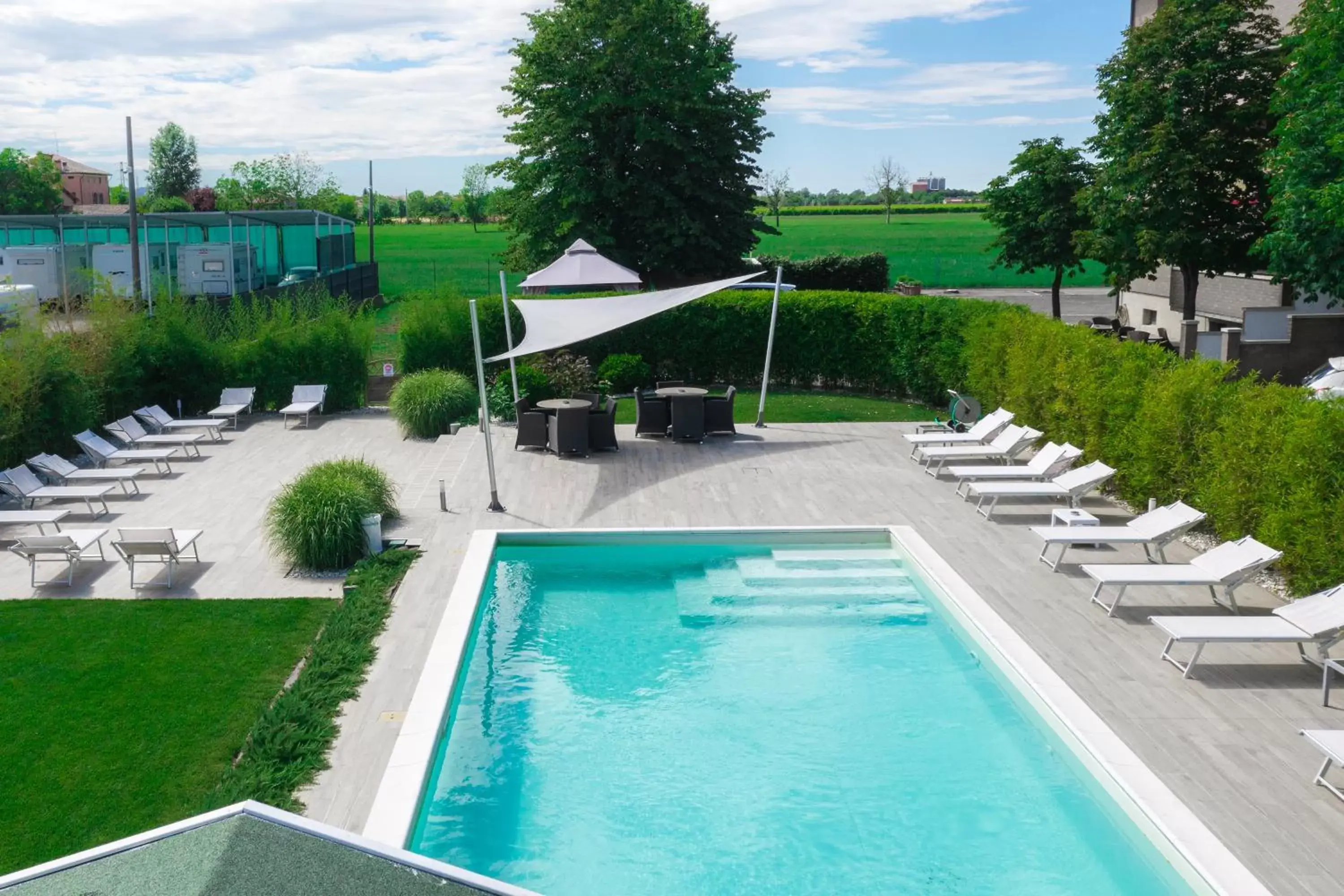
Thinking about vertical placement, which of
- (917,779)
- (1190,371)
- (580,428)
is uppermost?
(1190,371)

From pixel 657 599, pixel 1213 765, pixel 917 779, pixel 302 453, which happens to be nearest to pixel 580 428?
pixel 302 453

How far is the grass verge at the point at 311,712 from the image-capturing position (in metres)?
7.16

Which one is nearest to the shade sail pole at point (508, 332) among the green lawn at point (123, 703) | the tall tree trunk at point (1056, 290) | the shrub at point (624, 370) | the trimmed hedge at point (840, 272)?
the shrub at point (624, 370)

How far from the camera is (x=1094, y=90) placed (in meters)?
24.6

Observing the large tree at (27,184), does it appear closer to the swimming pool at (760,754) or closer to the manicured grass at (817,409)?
the manicured grass at (817,409)

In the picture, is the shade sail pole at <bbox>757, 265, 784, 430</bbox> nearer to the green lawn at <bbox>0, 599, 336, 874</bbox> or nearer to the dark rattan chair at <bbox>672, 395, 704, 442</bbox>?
the dark rattan chair at <bbox>672, 395, 704, 442</bbox>

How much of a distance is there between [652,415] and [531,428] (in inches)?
84.0

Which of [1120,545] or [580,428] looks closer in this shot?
[1120,545]

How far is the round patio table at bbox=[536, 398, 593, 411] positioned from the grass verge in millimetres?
6450

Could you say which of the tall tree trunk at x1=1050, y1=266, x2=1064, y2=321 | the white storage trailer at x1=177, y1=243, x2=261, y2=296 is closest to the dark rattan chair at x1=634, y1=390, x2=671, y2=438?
the white storage trailer at x1=177, y1=243, x2=261, y2=296

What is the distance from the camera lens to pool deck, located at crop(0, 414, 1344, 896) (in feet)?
23.3

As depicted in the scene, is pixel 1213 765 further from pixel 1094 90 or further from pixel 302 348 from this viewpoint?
pixel 1094 90

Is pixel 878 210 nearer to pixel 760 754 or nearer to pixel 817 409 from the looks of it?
pixel 817 409

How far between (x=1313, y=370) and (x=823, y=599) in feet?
49.5
